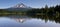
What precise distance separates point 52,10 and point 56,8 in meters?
2.30

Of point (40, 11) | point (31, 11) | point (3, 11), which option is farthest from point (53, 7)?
point (3, 11)

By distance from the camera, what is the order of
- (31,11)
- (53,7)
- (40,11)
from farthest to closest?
(31,11) < (40,11) < (53,7)

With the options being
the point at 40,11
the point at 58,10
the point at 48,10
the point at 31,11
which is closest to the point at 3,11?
the point at 31,11

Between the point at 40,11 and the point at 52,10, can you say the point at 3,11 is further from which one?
the point at 52,10

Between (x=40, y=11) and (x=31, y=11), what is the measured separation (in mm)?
7408

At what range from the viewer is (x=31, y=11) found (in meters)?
62.8

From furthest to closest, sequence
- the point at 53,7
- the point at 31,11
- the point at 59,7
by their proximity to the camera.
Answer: the point at 31,11 < the point at 53,7 < the point at 59,7

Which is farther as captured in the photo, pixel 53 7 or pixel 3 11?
pixel 3 11

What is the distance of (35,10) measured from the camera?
59.0m

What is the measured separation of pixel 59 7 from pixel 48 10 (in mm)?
4912

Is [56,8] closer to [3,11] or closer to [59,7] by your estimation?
[59,7]

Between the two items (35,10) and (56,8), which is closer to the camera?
(56,8)

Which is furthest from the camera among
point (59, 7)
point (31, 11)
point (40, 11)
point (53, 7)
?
point (31, 11)

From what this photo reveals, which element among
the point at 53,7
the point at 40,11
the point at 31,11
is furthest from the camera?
the point at 31,11
